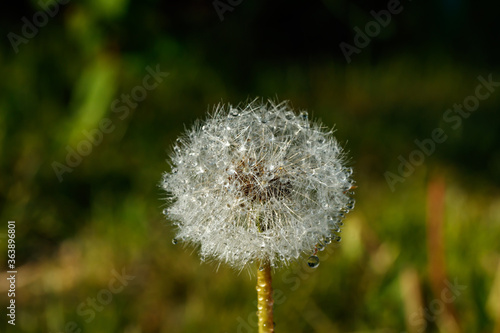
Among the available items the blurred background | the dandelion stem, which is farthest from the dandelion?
the blurred background

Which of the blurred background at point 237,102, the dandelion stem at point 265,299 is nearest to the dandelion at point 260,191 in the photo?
the dandelion stem at point 265,299

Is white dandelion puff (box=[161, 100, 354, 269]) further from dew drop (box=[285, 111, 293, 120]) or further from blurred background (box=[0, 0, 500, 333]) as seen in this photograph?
blurred background (box=[0, 0, 500, 333])

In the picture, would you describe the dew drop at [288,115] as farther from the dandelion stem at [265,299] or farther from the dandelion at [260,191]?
the dandelion stem at [265,299]

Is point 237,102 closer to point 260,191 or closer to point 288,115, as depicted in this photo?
point 288,115

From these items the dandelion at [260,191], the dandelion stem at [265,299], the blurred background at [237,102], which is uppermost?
the blurred background at [237,102]

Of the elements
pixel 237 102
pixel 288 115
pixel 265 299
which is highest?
pixel 237 102

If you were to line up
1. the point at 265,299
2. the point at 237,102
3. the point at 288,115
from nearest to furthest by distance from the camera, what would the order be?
the point at 265,299
the point at 288,115
the point at 237,102

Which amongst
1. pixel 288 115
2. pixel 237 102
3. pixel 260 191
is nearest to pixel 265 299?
pixel 260 191
